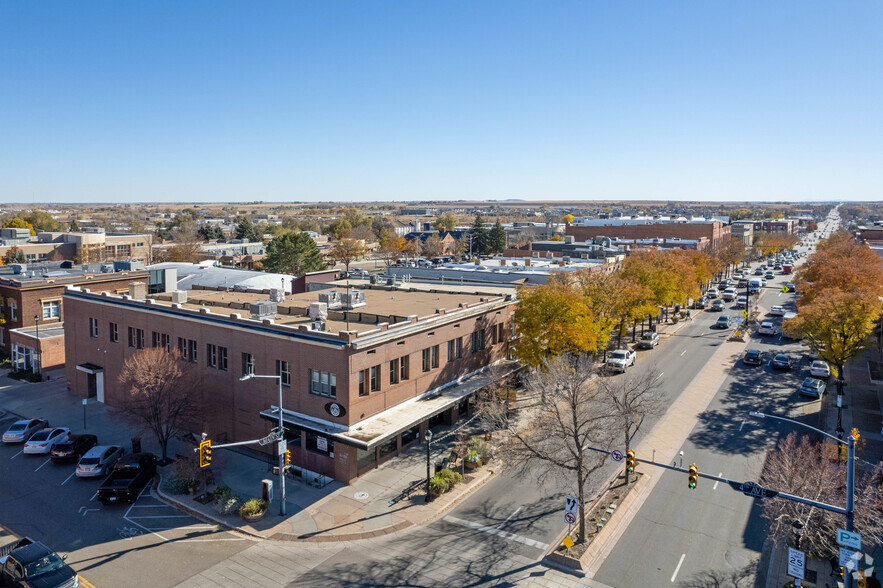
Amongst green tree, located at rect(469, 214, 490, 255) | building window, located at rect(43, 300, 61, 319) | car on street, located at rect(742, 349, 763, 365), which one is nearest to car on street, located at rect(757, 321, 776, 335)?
car on street, located at rect(742, 349, 763, 365)

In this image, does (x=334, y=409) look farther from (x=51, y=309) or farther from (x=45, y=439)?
(x=51, y=309)

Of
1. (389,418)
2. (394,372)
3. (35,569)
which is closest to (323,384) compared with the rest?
(389,418)

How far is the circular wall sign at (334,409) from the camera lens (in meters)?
30.2

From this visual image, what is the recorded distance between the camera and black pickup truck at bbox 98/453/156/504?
28812 millimetres

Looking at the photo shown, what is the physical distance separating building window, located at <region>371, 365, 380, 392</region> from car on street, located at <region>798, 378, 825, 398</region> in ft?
111

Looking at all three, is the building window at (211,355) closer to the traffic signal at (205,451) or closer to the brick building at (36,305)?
the traffic signal at (205,451)

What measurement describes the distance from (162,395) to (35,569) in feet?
40.4

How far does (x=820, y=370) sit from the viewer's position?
5016 cm

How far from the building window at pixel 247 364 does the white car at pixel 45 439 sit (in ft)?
37.5

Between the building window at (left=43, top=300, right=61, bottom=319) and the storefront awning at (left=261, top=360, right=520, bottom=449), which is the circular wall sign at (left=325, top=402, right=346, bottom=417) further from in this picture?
the building window at (left=43, top=300, right=61, bottom=319)

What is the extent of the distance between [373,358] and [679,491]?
17368 millimetres

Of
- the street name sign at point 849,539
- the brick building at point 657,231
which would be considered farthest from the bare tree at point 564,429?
the brick building at point 657,231

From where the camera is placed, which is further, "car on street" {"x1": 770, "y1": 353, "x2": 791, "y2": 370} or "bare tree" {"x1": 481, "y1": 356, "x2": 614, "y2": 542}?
"car on street" {"x1": 770, "y1": 353, "x2": 791, "y2": 370}

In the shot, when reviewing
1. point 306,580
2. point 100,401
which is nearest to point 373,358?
point 306,580
